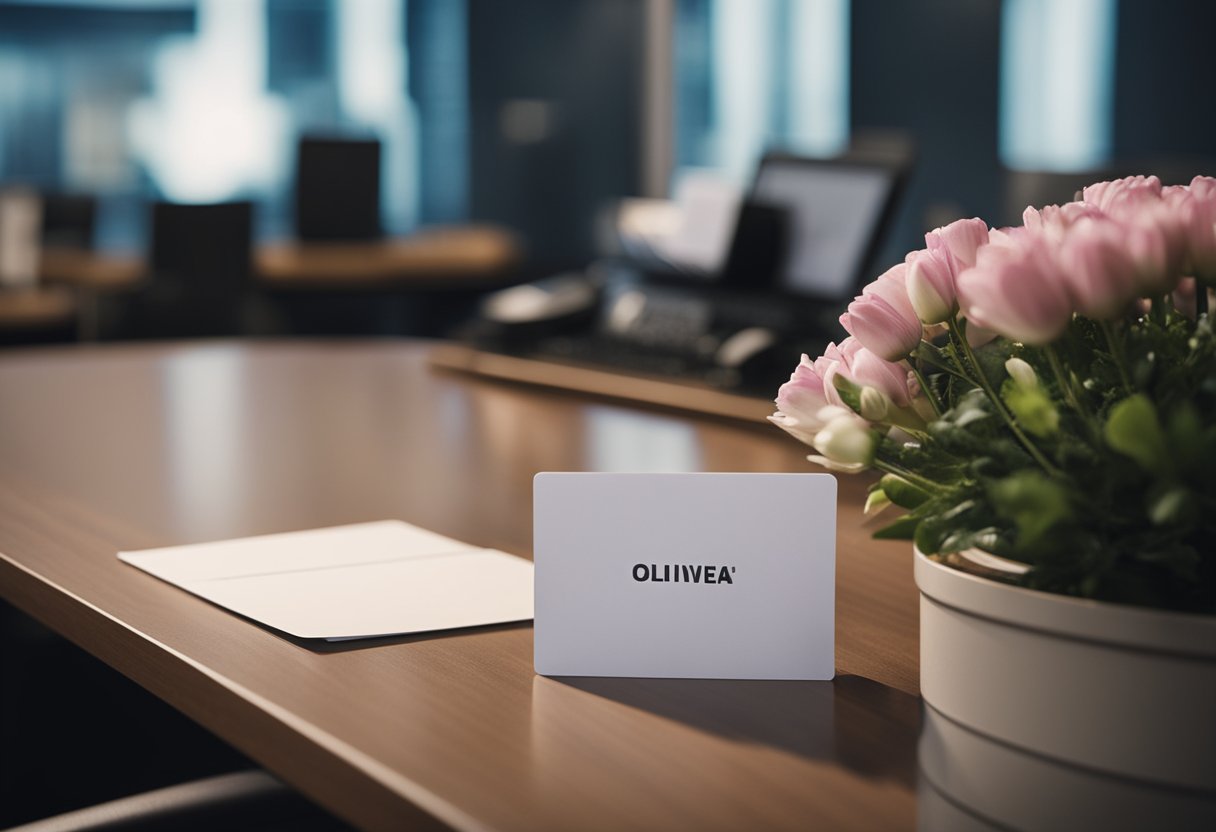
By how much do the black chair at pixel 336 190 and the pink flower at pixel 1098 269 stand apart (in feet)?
19.4

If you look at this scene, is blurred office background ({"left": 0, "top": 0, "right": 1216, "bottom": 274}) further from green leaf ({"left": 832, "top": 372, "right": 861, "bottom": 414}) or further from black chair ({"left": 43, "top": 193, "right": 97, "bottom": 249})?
green leaf ({"left": 832, "top": 372, "right": 861, "bottom": 414})

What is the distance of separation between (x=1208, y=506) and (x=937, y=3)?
5768mm

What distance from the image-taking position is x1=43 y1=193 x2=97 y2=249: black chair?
6.33m

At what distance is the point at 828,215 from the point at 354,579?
1269mm

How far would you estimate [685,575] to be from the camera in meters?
0.75

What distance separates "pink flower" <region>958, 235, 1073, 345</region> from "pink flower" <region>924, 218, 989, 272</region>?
80mm

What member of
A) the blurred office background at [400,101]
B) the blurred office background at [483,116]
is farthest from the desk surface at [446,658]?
the blurred office background at [400,101]

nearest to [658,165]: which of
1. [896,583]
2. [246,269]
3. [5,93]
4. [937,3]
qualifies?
[937,3]

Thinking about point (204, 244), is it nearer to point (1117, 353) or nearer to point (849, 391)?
point (849, 391)

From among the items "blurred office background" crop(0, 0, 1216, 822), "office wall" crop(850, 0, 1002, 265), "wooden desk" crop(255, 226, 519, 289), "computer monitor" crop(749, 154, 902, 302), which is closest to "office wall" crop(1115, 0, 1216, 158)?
"blurred office background" crop(0, 0, 1216, 822)

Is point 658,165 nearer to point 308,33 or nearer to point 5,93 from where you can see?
point 308,33

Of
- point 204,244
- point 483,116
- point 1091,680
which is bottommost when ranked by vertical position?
point 204,244

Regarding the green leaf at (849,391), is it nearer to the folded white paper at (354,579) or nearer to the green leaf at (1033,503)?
the green leaf at (1033,503)

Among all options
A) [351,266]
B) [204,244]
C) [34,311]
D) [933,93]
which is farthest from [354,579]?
[933,93]
